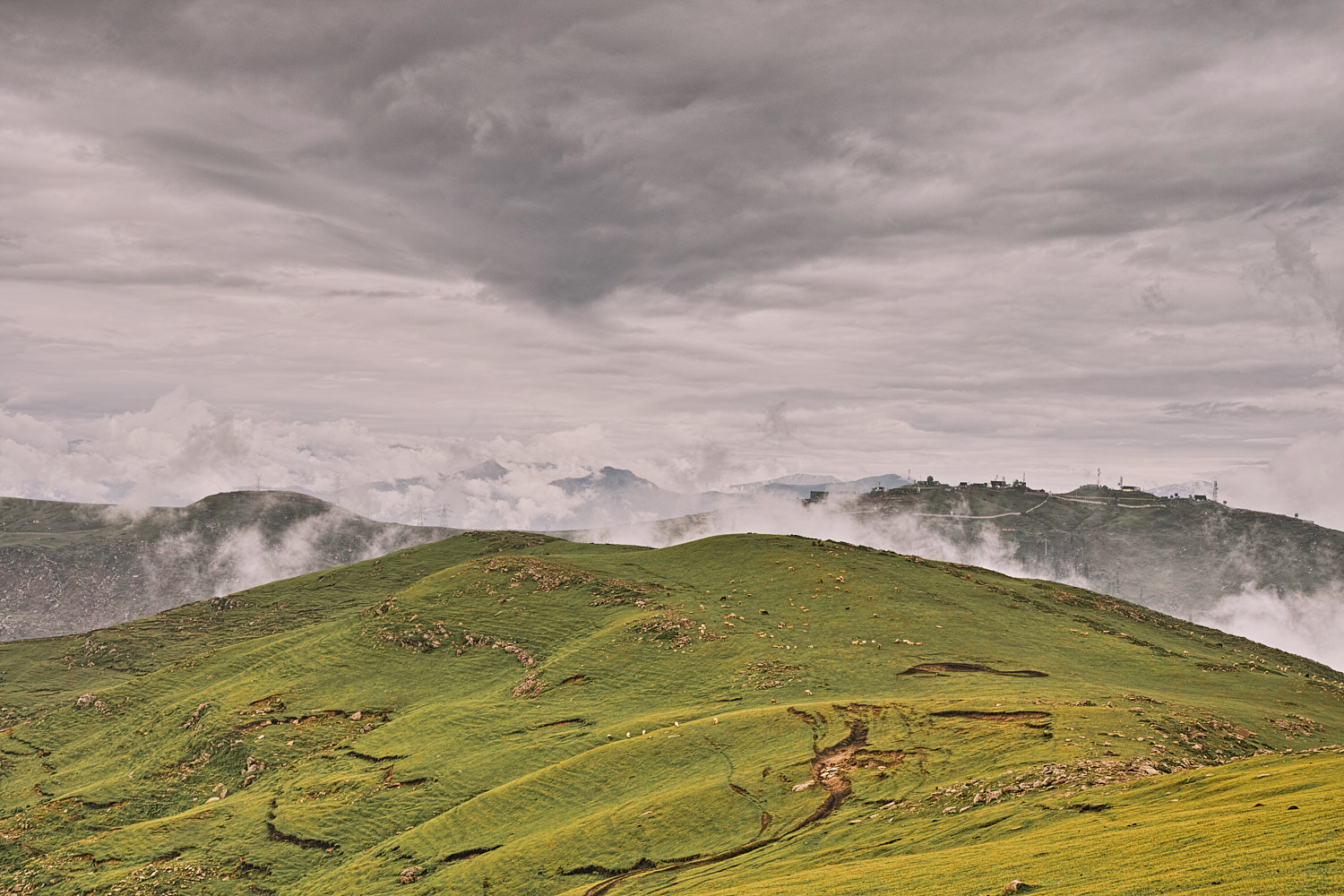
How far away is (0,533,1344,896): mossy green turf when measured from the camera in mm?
33688

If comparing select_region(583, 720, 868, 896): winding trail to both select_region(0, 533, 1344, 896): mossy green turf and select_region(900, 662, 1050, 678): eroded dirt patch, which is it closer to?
select_region(0, 533, 1344, 896): mossy green turf

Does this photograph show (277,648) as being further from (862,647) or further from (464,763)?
(862,647)

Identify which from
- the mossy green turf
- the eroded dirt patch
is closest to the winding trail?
the mossy green turf

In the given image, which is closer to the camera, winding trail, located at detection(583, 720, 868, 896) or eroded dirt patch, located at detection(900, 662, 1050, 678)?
winding trail, located at detection(583, 720, 868, 896)

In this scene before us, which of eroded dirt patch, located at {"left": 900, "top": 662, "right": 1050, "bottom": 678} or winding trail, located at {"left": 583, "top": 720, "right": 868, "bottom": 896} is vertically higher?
eroded dirt patch, located at {"left": 900, "top": 662, "right": 1050, "bottom": 678}

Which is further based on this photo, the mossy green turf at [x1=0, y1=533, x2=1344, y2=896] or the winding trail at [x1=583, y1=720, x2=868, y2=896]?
the winding trail at [x1=583, y1=720, x2=868, y2=896]

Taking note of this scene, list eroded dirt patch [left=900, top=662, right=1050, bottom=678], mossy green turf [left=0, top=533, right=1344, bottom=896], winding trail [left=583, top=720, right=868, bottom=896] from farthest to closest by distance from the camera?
eroded dirt patch [left=900, top=662, right=1050, bottom=678] < winding trail [left=583, top=720, right=868, bottom=896] < mossy green turf [left=0, top=533, right=1344, bottom=896]

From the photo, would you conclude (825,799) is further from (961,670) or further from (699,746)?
(961,670)

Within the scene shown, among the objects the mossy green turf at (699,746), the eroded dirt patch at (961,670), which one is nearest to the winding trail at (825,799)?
the mossy green turf at (699,746)

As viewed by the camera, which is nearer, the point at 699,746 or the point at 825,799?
the point at 825,799

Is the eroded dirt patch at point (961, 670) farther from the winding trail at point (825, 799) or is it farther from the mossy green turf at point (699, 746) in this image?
the winding trail at point (825, 799)

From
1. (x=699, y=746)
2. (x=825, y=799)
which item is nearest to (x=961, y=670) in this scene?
(x=699, y=746)

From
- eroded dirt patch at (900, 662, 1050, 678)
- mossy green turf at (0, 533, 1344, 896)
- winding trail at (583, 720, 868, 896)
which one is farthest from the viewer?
eroded dirt patch at (900, 662, 1050, 678)

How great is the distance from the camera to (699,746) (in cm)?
5744
